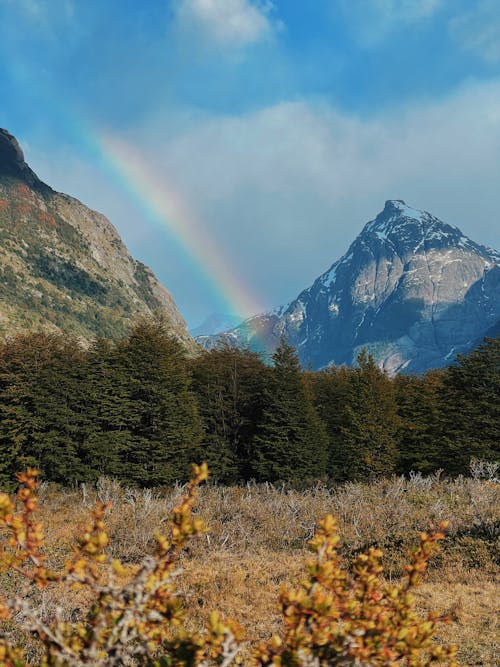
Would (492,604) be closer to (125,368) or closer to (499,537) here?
(499,537)

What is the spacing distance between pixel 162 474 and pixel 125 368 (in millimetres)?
8064

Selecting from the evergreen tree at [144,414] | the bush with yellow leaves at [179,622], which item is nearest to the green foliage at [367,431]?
the evergreen tree at [144,414]

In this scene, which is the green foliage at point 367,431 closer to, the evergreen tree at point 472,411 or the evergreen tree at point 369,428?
the evergreen tree at point 369,428

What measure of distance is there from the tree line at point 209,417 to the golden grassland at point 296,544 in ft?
36.6

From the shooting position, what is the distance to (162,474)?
28.7 m

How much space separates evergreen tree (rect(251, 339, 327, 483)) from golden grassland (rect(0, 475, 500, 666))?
15327 millimetres

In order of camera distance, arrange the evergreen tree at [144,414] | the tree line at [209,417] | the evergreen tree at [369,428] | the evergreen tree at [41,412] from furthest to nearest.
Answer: the evergreen tree at [369,428], the evergreen tree at [144,414], the tree line at [209,417], the evergreen tree at [41,412]

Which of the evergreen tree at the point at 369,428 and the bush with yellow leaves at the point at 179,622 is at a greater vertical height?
the evergreen tree at the point at 369,428

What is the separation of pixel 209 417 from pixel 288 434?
6.82 meters

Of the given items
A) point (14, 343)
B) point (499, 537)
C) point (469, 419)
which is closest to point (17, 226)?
point (14, 343)

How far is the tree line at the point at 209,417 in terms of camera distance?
28344 mm

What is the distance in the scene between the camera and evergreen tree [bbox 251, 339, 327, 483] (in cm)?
3253

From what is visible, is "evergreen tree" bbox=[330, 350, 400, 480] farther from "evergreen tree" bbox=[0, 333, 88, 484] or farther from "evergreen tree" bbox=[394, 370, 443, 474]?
"evergreen tree" bbox=[0, 333, 88, 484]

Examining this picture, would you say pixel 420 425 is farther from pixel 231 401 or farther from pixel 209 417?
pixel 209 417
